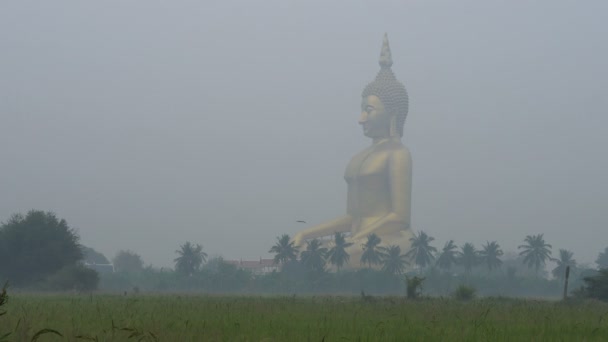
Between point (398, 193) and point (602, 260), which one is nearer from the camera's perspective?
point (398, 193)

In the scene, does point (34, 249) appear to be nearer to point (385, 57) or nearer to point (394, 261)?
point (394, 261)

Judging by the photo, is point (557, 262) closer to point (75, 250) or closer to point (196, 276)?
point (196, 276)

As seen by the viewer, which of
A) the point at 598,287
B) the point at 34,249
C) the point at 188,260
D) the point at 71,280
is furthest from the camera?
the point at 188,260

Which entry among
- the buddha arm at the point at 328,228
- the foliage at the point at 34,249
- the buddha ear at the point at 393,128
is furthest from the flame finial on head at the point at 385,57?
the foliage at the point at 34,249

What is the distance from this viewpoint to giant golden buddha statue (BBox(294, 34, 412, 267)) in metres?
131

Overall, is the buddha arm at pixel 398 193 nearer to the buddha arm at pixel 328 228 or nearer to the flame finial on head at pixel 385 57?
the buddha arm at pixel 328 228

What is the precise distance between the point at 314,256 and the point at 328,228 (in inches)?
779

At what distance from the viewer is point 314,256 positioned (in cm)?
11981

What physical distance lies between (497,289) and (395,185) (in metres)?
30.0

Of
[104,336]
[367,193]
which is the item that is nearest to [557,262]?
[367,193]

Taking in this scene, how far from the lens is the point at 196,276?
10869 centimetres

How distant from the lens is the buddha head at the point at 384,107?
449ft

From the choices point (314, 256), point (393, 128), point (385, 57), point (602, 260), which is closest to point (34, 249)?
point (314, 256)

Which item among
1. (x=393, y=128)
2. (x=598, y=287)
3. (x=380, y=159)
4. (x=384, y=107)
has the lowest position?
(x=598, y=287)
